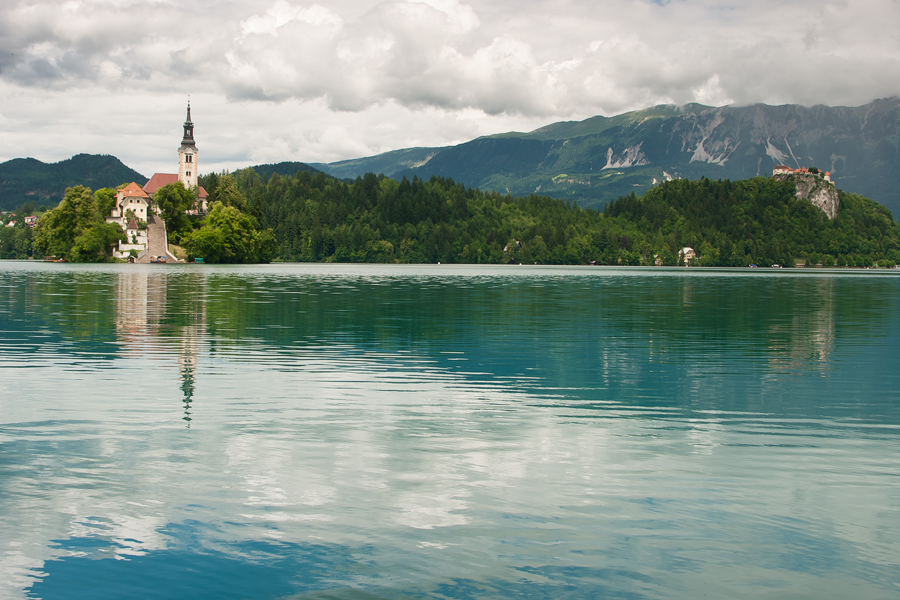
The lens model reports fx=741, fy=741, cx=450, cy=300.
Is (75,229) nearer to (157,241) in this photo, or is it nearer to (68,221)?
(68,221)

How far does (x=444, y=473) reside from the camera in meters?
11.8

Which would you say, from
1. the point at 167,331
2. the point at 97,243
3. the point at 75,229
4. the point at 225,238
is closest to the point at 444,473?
the point at 167,331

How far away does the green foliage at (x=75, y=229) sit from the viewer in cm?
17475

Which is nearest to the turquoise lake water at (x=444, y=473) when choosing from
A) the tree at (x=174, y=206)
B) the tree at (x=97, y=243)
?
the tree at (x=97, y=243)

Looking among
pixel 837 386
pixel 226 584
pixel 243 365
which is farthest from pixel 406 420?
pixel 837 386

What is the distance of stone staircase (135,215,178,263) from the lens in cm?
18400

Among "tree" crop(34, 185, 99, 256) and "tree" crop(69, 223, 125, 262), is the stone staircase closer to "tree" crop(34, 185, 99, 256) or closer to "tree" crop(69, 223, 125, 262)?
"tree" crop(69, 223, 125, 262)

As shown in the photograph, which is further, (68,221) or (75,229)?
(75,229)

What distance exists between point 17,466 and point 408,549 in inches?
282

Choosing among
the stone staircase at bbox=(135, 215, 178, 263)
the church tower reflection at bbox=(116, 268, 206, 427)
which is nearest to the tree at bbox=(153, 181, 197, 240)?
the stone staircase at bbox=(135, 215, 178, 263)

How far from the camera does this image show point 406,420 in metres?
15.6

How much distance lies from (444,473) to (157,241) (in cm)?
18944

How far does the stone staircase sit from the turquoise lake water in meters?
168

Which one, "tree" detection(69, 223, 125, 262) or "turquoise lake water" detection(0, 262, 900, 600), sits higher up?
"tree" detection(69, 223, 125, 262)
